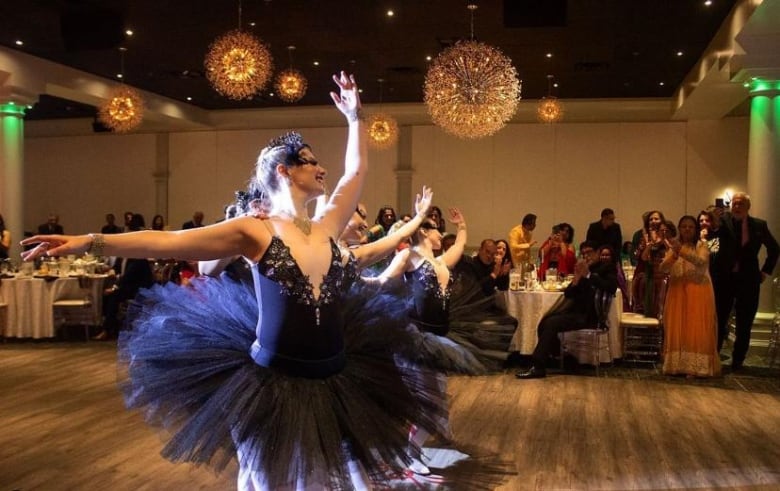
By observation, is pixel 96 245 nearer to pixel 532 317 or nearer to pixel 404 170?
pixel 532 317

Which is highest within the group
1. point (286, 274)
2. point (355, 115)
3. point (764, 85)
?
point (764, 85)

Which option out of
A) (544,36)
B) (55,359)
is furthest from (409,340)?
(544,36)

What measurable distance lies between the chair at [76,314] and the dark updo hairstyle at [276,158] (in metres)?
7.01

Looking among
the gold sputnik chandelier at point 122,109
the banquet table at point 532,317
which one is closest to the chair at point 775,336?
the banquet table at point 532,317

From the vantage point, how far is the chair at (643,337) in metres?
7.39

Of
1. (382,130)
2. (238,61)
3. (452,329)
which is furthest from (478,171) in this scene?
(452,329)

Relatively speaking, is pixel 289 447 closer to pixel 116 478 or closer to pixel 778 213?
pixel 116 478

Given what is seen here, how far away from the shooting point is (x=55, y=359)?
759 cm

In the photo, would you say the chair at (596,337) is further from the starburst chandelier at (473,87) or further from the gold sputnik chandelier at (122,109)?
the gold sputnik chandelier at (122,109)

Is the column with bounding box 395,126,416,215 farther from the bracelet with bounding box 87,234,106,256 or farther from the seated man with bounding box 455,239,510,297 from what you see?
the bracelet with bounding box 87,234,106,256

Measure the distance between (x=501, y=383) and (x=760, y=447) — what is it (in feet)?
7.83

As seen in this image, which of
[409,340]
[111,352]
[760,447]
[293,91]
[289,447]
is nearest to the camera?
[289,447]

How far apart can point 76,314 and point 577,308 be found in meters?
6.19

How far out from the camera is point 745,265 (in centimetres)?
716
